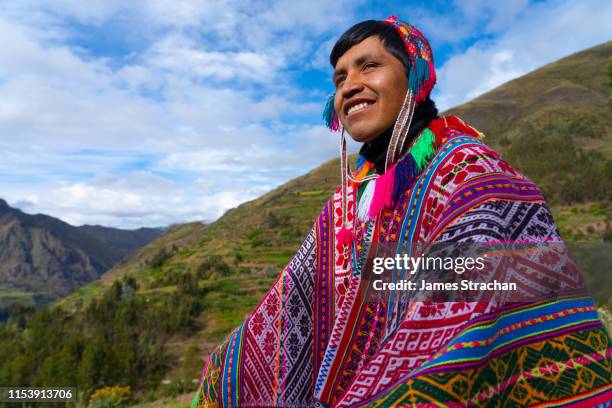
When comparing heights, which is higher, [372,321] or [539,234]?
[539,234]

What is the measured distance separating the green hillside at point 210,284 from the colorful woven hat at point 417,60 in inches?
317

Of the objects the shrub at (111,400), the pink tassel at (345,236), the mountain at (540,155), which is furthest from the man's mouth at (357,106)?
the mountain at (540,155)

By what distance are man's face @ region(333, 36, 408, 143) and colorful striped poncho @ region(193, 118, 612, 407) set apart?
0.59 ft

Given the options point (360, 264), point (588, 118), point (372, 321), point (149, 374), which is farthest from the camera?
point (588, 118)

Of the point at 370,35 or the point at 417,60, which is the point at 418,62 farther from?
the point at 370,35

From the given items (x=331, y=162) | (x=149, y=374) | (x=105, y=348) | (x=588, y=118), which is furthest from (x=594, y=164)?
(x=331, y=162)

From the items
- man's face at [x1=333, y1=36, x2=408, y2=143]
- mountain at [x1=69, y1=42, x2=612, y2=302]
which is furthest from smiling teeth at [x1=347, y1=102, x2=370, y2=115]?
mountain at [x1=69, y1=42, x2=612, y2=302]

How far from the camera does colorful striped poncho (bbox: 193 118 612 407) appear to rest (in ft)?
3.29

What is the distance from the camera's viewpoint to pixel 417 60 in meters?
1.59

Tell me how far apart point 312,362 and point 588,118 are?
5252 cm

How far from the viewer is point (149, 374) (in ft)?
80.8

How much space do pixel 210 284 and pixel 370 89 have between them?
3611 centimetres

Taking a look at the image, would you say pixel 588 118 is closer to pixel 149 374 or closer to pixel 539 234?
pixel 149 374

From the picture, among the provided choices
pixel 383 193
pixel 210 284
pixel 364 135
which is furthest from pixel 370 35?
pixel 210 284
